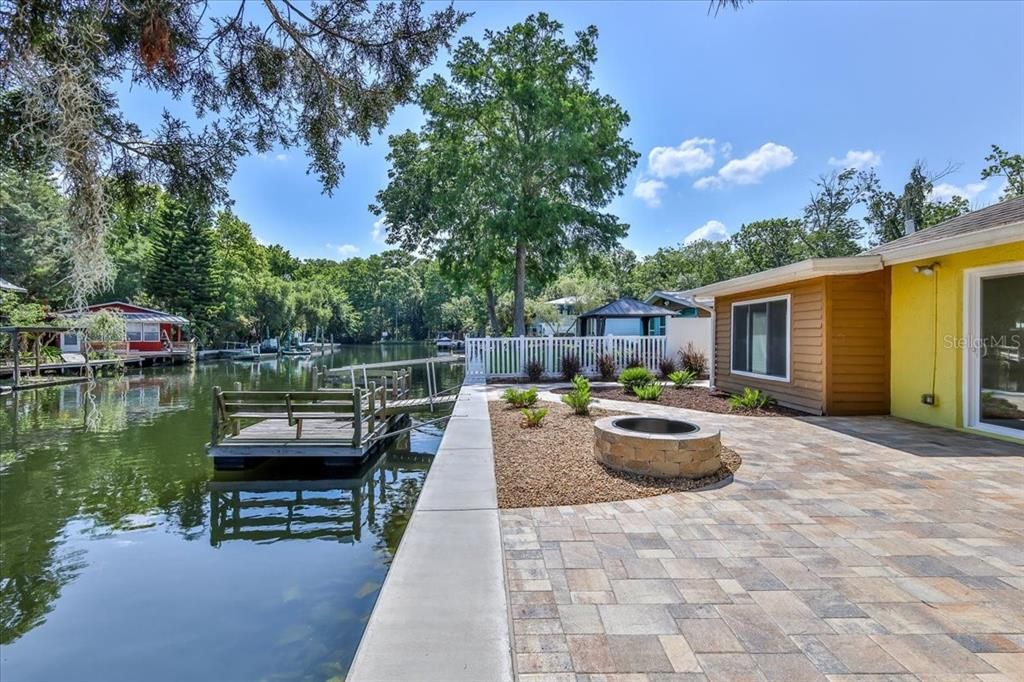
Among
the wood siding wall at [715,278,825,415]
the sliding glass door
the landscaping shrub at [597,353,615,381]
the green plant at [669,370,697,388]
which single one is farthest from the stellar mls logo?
the landscaping shrub at [597,353,615,381]

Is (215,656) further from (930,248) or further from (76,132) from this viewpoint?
(930,248)

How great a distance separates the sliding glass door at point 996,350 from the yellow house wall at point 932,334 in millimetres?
106

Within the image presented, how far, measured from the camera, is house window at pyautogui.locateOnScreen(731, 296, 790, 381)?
335 inches

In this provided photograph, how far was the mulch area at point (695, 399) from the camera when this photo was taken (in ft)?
26.1

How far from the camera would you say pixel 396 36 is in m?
3.16

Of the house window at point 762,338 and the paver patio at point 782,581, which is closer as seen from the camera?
the paver patio at point 782,581

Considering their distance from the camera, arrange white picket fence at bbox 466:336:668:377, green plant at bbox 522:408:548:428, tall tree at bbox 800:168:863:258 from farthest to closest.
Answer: tall tree at bbox 800:168:863:258 → white picket fence at bbox 466:336:668:377 → green plant at bbox 522:408:548:428

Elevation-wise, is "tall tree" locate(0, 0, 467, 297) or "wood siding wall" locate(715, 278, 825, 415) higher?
"tall tree" locate(0, 0, 467, 297)

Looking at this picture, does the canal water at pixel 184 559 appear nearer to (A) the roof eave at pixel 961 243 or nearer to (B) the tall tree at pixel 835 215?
(A) the roof eave at pixel 961 243

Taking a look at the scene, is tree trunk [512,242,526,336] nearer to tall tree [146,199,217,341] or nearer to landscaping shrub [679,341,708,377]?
landscaping shrub [679,341,708,377]

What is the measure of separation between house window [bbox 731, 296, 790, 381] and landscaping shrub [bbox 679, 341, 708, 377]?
2.66 m

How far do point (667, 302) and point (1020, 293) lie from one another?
16951 mm

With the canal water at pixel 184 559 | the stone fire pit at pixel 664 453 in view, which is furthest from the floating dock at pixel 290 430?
the stone fire pit at pixel 664 453

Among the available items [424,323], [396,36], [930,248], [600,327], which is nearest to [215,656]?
[396,36]
